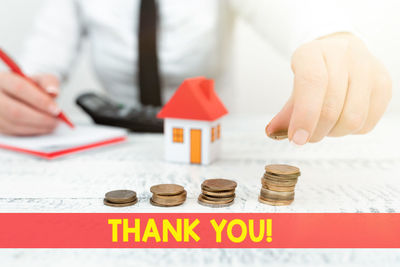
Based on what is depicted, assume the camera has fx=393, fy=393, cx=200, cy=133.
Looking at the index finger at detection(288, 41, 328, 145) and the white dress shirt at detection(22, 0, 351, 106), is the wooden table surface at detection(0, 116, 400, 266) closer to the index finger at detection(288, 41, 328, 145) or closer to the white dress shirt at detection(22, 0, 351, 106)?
the index finger at detection(288, 41, 328, 145)

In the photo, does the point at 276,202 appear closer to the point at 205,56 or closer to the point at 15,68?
the point at 15,68

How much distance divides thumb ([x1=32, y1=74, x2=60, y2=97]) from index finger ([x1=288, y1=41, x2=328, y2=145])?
69 centimetres

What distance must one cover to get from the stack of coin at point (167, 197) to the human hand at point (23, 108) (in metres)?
0.52

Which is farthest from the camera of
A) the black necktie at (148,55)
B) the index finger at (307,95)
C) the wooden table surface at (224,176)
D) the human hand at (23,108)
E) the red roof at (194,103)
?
the black necktie at (148,55)

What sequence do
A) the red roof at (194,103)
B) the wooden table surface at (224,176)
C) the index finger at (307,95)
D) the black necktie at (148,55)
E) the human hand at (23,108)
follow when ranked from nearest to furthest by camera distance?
the wooden table surface at (224,176) < the index finger at (307,95) < the red roof at (194,103) < the human hand at (23,108) < the black necktie at (148,55)

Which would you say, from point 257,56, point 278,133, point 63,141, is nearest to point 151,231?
point 278,133

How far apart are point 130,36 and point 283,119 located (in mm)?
910

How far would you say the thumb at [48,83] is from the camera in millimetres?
1038

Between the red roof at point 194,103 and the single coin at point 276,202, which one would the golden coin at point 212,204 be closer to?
the single coin at point 276,202

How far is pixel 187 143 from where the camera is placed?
2.71 feet

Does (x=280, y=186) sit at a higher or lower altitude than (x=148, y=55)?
lower

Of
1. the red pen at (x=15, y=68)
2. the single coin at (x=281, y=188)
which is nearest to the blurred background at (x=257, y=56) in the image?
the single coin at (x=281, y=188)

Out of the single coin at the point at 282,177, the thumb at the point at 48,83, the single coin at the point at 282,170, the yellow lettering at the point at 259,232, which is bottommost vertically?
the yellow lettering at the point at 259,232
